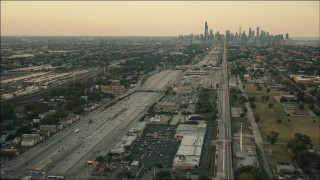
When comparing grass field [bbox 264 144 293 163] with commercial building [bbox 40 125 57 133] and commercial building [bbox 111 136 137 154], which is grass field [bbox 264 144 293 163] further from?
commercial building [bbox 40 125 57 133]

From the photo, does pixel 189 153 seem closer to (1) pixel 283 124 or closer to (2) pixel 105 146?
(2) pixel 105 146

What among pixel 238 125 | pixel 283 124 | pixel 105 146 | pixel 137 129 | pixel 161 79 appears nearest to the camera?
pixel 105 146

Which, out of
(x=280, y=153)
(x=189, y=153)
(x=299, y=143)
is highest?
(x=299, y=143)

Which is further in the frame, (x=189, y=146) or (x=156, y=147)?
(x=156, y=147)

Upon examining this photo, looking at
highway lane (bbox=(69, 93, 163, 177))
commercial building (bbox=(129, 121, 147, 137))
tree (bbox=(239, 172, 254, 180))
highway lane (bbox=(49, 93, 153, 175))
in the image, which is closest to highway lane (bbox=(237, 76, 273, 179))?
tree (bbox=(239, 172, 254, 180))

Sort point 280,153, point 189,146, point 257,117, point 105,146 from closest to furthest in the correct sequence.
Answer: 1. point 280,153
2. point 189,146
3. point 105,146
4. point 257,117

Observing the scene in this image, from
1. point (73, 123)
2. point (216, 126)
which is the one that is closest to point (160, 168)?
point (216, 126)

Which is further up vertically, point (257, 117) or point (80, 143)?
point (257, 117)

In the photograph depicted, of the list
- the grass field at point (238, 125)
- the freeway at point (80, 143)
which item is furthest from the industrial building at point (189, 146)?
the freeway at point (80, 143)

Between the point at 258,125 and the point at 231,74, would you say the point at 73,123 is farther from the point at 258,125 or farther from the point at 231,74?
the point at 231,74

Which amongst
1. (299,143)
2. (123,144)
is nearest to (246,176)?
(299,143)
